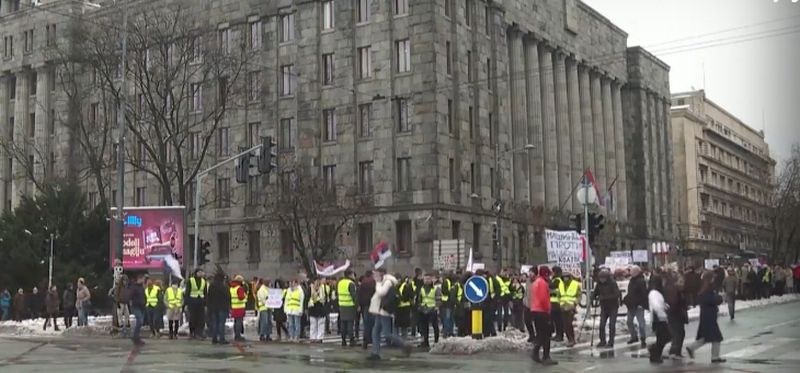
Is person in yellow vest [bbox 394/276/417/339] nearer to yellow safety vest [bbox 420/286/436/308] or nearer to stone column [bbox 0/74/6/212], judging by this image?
yellow safety vest [bbox 420/286/436/308]

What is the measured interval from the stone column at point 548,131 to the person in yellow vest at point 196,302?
41922 mm

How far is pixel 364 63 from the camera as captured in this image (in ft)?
181

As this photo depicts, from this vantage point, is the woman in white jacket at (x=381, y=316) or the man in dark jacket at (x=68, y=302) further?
the man in dark jacket at (x=68, y=302)

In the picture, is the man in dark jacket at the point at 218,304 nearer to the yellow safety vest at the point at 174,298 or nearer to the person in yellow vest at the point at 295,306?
the person in yellow vest at the point at 295,306

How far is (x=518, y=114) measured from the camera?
63281mm

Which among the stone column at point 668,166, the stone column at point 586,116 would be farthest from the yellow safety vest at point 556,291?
the stone column at point 668,166

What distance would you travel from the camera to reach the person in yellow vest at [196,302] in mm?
26078

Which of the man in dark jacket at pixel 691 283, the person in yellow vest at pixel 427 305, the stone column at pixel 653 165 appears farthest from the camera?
the stone column at pixel 653 165

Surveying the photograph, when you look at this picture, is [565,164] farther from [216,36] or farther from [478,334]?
[478,334]

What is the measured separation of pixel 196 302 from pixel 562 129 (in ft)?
157

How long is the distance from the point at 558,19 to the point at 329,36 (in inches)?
843

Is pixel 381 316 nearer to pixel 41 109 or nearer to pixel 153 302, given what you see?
pixel 153 302

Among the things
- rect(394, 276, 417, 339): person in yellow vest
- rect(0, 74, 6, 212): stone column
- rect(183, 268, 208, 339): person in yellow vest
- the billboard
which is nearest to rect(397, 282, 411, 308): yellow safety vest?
rect(394, 276, 417, 339): person in yellow vest

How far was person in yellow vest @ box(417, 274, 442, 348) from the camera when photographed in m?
23.0
